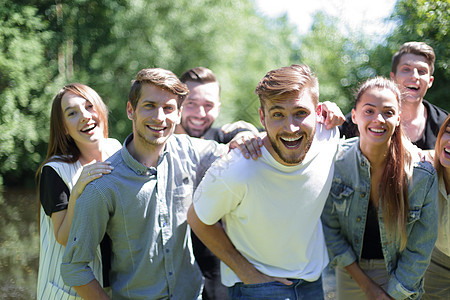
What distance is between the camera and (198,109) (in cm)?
388

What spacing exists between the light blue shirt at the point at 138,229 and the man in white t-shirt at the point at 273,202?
0.56 ft

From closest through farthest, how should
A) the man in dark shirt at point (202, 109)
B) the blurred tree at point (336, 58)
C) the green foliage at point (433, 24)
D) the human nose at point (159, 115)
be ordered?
the human nose at point (159, 115) < the green foliage at point (433, 24) < the man in dark shirt at point (202, 109) < the blurred tree at point (336, 58)

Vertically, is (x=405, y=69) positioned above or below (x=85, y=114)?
above

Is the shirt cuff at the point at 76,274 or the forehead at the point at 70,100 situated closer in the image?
the shirt cuff at the point at 76,274

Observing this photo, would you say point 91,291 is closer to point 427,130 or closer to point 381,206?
point 381,206

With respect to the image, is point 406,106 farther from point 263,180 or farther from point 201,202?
point 201,202

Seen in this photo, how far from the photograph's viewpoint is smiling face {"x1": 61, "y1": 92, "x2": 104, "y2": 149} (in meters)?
2.82

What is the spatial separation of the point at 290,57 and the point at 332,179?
60.3ft

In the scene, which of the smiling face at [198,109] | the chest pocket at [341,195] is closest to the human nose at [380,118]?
the chest pocket at [341,195]

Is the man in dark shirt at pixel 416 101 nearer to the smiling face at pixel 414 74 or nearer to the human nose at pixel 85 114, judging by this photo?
the smiling face at pixel 414 74

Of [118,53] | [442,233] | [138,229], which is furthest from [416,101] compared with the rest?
[118,53]

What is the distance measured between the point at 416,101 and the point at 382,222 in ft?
4.64

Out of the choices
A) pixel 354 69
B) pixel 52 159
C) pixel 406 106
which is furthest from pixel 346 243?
pixel 354 69

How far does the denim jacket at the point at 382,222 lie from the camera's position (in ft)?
8.75
